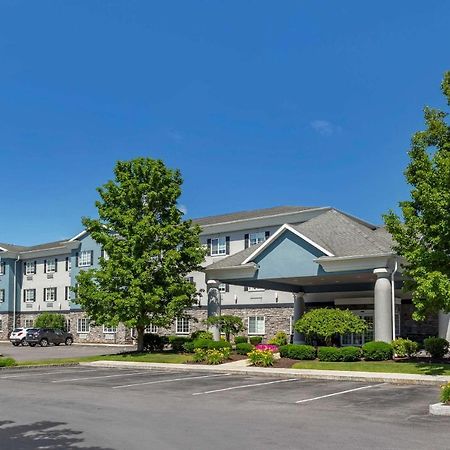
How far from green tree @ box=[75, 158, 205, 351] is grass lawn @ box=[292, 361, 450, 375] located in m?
10.5

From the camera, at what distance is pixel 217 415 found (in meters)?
13.2

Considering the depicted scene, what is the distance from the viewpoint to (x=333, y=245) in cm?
3025

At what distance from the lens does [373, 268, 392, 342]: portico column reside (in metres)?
27.5

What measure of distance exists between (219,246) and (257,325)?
742 centimetres

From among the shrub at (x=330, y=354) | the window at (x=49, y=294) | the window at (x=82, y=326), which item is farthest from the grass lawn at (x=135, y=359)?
the window at (x=49, y=294)

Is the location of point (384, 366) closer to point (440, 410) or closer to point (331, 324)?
point (331, 324)

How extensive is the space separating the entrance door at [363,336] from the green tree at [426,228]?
1495 cm

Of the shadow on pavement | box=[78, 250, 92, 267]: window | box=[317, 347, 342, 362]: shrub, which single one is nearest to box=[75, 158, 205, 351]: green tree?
box=[317, 347, 342, 362]: shrub

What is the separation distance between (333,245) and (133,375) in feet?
39.7

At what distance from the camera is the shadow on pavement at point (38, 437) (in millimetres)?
9828

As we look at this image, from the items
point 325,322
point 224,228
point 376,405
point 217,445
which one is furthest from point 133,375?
point 224,228

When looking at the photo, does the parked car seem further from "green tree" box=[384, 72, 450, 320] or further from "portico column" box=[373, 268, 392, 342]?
"green tree" box=[384, 72, 450, 320]

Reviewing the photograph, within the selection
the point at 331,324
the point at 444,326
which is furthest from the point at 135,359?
the point at 444,326

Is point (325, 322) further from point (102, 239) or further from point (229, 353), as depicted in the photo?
point (102, 239)
